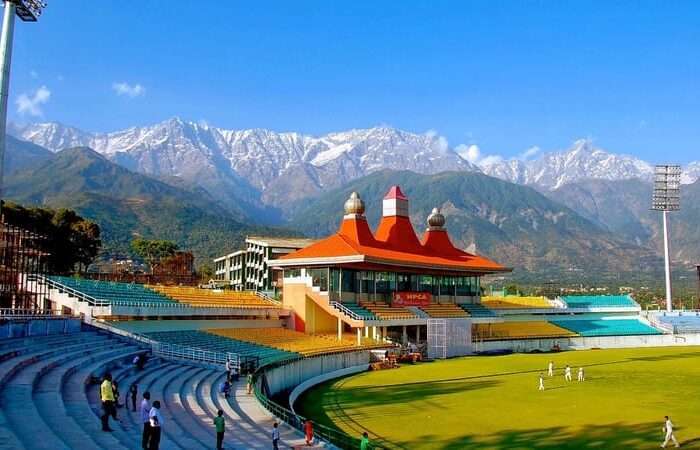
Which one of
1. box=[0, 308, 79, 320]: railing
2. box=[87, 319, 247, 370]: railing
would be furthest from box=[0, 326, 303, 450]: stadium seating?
box=[0, 308, 79, 320]: railing

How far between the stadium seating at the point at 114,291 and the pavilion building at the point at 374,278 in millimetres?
13049

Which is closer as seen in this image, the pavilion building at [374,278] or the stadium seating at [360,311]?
the stadium seating at [360,311]

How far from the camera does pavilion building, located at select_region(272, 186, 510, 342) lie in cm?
5147

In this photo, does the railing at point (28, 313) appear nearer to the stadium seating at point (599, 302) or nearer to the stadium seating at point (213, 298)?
the stadium seating at point (213, 298)

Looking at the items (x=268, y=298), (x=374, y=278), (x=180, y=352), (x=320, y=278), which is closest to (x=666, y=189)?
(x=374, y=278)

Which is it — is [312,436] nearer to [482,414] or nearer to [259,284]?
[482,414]

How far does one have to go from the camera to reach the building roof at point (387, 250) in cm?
5153

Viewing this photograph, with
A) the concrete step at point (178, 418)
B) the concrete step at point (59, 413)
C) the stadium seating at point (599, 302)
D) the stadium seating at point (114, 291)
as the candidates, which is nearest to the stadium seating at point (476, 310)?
the stadium seating at point (599, 302)

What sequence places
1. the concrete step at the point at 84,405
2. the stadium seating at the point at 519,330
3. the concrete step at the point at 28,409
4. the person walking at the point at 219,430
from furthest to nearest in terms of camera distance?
the stadium seating at the point at 519,330 < the person walking at the point at 219,430 < the concrete step at the point at 84,405 < the concrete step at the point at 28,409

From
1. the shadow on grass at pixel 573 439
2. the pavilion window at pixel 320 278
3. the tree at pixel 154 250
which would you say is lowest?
the shadow on grass at pixel 573 439

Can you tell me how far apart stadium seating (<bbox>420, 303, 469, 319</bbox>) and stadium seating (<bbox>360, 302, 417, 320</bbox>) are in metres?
2.80

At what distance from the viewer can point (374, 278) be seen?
182 feet

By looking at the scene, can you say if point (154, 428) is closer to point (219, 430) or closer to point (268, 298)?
point (219, 430)

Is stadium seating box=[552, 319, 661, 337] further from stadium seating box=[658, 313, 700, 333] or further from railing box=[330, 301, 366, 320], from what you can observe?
railing box=[330, 301, 366, 320]
